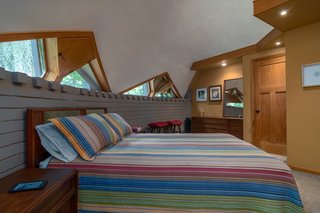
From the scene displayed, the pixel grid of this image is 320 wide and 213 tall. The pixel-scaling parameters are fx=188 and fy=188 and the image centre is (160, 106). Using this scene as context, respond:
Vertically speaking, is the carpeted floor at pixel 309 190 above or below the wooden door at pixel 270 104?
below

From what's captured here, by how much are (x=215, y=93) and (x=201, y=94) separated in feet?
1.80

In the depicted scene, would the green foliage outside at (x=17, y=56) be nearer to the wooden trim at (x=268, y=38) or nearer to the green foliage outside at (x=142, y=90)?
the green foliage outside at (x=142, y=90)

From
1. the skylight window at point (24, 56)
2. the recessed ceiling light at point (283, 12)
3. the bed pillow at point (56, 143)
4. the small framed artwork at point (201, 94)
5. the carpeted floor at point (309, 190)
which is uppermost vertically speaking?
the recessed ceiling light at point (283, 12)

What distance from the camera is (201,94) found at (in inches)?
235

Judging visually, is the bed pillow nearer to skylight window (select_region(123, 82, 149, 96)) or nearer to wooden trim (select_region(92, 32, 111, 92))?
wooden trim (select_region(92, 32, 111, 92))

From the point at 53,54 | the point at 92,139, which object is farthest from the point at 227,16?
the point at 92,139

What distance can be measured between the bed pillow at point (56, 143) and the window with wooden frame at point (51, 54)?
3.28 ft

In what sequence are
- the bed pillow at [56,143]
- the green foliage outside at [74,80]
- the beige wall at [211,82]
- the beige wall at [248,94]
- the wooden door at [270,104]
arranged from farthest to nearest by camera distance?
the beige wall at [211,82] < the beige wall at [248,94] < the wooden door at [270,104] < the green foliage outside at [74,80] < the bed pillow at [56,143]

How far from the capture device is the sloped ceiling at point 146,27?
186cm

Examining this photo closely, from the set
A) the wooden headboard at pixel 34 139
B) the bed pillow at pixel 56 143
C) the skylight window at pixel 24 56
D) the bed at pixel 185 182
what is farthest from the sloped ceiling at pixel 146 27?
the bed at pixel 185 182

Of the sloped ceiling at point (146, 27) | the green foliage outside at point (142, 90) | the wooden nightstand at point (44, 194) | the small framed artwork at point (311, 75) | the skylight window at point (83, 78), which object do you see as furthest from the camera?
the green foliage outside at point (142, 90)

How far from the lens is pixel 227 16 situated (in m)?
3.88

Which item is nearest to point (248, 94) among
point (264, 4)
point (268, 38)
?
point (268, 38)

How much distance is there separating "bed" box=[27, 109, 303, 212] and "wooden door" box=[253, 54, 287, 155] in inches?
109
